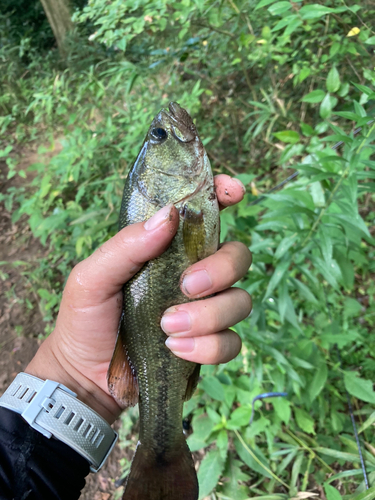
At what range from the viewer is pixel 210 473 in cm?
221

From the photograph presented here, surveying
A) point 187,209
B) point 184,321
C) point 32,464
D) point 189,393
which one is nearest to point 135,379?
point 189,393

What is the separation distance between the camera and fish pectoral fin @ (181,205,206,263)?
4.82 ft

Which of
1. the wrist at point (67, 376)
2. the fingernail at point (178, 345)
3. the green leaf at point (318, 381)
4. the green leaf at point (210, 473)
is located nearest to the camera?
the fingernail at point (178, 345)

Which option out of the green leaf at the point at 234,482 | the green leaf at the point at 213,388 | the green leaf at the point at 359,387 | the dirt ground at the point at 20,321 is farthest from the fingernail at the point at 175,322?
the dirt ground at the point at 20,321

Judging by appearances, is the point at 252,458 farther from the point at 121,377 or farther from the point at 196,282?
the point at 196,282

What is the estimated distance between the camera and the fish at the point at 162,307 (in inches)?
57.4

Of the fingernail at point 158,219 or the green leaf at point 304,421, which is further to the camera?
the green leaf at point 304,421

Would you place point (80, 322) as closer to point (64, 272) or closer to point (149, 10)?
point (64, 272)

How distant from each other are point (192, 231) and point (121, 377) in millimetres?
810

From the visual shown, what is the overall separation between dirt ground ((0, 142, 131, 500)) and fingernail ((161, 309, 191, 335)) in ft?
7.29

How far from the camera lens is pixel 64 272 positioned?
4.14m

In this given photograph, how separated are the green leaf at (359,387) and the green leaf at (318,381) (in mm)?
202

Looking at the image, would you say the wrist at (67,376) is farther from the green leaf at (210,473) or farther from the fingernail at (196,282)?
the fingernail at (196,282)

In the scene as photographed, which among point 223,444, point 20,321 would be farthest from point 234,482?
point 20,321
